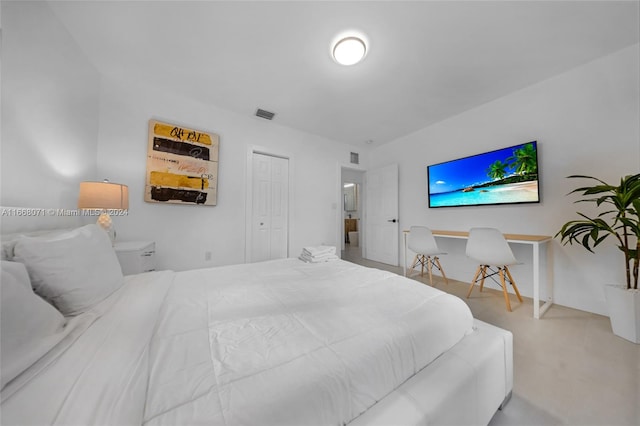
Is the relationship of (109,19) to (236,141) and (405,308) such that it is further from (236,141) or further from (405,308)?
(405,308)

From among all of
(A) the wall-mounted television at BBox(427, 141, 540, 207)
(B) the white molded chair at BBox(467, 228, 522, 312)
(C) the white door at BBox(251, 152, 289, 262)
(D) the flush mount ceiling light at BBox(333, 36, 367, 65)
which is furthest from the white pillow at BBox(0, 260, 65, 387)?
(A) the wall-mounted television at BBox(427, 141, 540, 207)

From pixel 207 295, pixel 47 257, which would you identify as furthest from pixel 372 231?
pixel 47 257

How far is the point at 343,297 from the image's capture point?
3.58 ft

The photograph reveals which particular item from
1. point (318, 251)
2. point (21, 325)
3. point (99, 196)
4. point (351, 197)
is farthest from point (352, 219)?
point (21, 325)

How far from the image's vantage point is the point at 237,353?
66 cm

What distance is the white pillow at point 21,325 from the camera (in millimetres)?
489

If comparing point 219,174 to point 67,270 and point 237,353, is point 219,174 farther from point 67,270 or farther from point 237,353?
point 237,353

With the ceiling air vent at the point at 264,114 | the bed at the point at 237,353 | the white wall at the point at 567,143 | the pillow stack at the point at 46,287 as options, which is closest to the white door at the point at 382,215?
the white wall at the point at 567,143

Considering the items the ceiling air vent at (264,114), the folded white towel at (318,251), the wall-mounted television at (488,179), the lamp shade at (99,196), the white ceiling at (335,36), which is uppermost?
the white ceiling at (335,36)

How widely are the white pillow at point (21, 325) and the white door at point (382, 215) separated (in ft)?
13.0

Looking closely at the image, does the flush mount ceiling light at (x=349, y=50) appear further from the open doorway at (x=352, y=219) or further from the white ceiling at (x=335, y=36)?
the open doorway at (x=352, y=219)

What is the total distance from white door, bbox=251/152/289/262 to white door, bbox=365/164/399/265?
74.0 inches

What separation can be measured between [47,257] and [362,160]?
4.37 meters

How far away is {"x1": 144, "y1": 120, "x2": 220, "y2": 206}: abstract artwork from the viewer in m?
2.48
